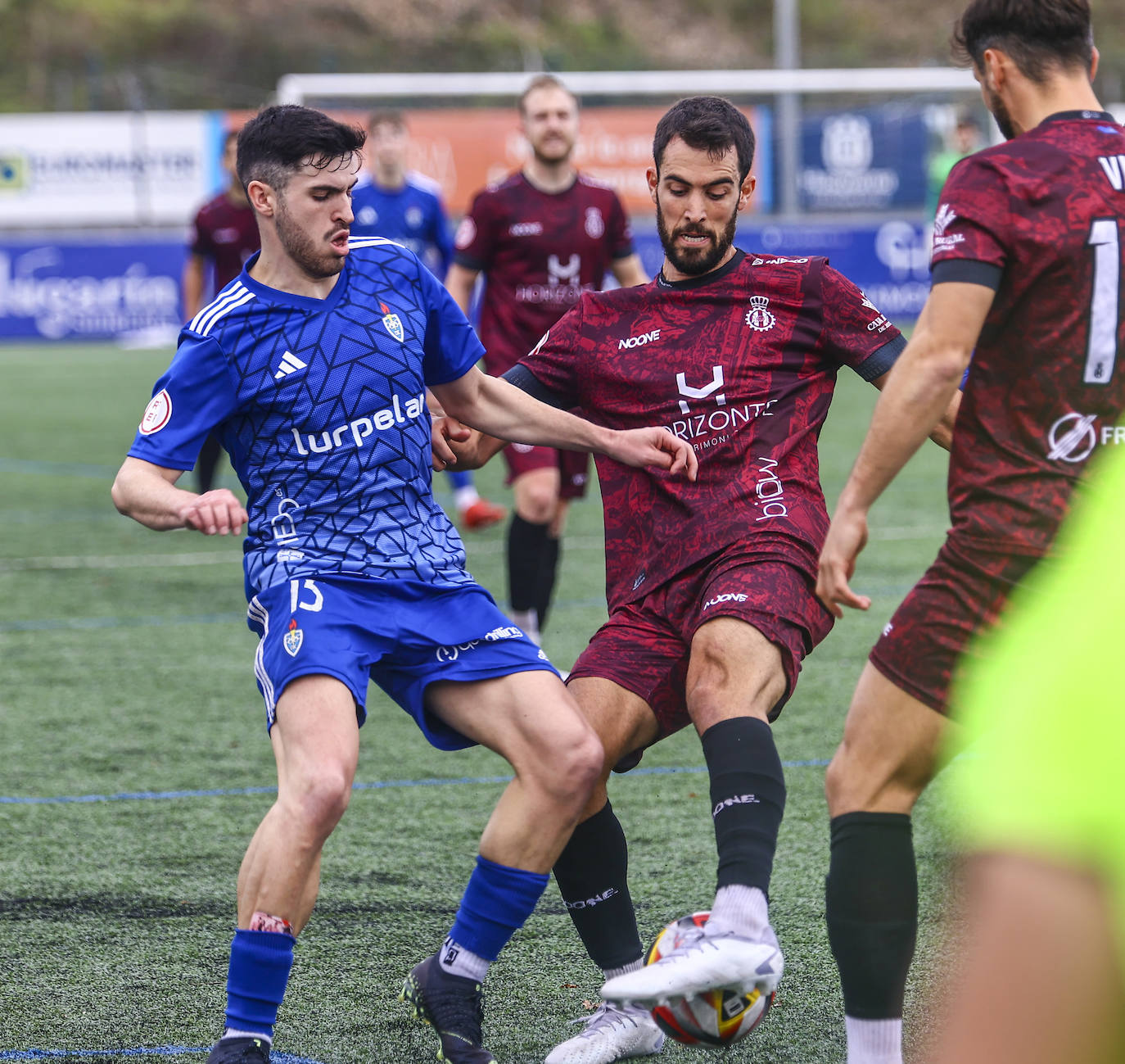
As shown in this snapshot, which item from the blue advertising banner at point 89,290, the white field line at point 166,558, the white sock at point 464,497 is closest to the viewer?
the white field line at point 166,558

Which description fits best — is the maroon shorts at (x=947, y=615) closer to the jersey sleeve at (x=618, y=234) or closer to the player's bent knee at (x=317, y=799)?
the player's bent knee at (x=317, y=799)

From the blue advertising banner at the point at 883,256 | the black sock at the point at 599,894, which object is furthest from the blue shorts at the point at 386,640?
the blue advertising banner at the point at 883,256

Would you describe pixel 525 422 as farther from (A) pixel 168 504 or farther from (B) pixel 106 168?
(B) pixel 106 168

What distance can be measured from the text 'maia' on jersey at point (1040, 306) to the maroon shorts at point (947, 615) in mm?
37

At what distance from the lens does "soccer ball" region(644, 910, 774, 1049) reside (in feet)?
9.51

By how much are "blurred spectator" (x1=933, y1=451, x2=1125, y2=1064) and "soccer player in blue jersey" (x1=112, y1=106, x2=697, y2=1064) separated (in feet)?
5.88

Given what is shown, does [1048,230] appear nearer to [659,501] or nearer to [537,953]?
[659,501]

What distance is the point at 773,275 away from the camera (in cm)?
380

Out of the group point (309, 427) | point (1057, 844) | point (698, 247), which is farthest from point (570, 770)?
point (1057, 844)

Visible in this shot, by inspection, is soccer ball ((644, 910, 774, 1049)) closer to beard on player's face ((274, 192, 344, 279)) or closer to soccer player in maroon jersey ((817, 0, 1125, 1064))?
soccer player in maroon jersey ((817, 0, 1125, 1064))

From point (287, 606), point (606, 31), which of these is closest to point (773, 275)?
point (287, 606)

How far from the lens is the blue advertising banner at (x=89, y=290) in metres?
23.1

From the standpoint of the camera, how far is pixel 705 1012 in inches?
115

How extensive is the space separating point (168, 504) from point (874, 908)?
1.53 metres
